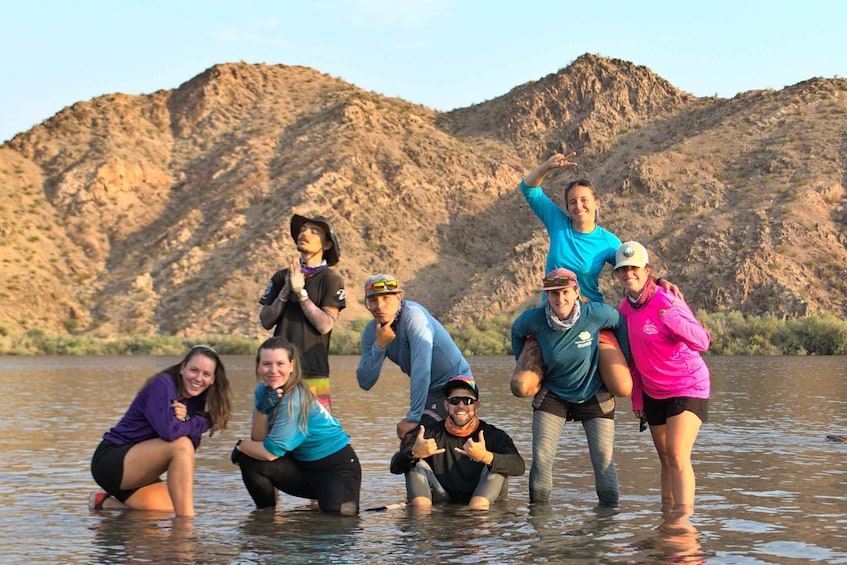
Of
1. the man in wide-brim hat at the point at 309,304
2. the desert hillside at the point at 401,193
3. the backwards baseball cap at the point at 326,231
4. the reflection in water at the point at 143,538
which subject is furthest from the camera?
the desert hillside at the point at 401,193

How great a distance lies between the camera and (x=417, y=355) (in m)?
8.73

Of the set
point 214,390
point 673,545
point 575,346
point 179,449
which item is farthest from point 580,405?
point 179,449

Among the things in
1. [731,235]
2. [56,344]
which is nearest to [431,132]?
[731,235]

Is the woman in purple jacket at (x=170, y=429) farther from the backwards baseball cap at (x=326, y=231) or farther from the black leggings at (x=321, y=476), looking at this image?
the backwards baseball cap at (x=326, y=231)

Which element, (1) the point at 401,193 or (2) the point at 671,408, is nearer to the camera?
(2) the point at 671,408

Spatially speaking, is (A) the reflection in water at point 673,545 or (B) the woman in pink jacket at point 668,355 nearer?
(A) the reflection in water at point 673,545

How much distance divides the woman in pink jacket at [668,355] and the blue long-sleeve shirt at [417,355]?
1.40 metres

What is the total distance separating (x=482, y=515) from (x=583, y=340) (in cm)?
159

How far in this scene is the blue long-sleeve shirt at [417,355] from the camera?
8742mm

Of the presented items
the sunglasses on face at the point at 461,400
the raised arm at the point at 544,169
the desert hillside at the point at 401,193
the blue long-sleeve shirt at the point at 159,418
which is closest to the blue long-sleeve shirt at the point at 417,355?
the sunglasses on face at the point at 461,400

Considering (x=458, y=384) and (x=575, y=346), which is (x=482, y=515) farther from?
(x=575, y=346)

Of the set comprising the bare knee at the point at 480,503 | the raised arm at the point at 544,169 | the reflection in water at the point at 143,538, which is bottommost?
the bare knee at the point at 480,503

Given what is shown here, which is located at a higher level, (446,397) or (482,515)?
(446,397)

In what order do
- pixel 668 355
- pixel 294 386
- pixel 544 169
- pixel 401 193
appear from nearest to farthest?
pixel 294 386 → pixel 668 355 → pixel 544 169 → pixel 401 193
